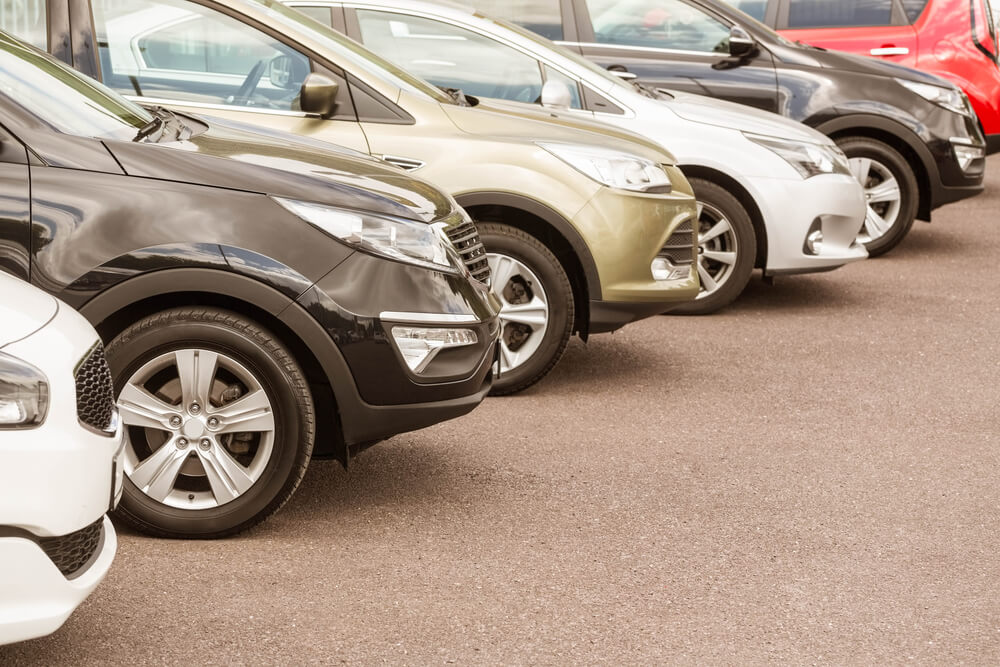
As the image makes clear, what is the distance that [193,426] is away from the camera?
13.9 ft

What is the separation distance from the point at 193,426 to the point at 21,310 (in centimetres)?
113

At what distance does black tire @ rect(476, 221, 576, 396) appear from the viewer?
6148 millimetres

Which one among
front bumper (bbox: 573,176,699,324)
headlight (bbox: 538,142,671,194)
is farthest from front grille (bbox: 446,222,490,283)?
headlight (bbox: 538,142,671,194)

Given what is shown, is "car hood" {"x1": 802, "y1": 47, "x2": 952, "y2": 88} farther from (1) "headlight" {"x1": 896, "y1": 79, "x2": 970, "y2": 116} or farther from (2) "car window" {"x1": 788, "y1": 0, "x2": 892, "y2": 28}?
(2) "car window" {"x1": 788, "y1": 0, "x2": 892, "y2": 28}

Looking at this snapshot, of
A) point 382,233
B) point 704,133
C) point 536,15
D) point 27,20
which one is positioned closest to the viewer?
point 382,233

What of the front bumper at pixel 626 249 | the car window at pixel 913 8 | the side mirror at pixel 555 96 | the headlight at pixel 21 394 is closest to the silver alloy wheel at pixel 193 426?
the headlight at pixel 21 394

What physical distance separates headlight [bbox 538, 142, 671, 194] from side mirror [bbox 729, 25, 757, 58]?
3269 mm

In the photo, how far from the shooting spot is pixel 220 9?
5.88 metres

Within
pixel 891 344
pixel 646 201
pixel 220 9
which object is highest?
pixel 220 9

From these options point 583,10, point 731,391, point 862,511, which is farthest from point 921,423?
point 583,10

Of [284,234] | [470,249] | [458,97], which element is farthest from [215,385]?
[458,97]

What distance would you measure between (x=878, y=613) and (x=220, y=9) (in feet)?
12.1

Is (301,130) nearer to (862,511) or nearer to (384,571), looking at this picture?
(384,571)

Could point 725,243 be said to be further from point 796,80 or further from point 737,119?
point 796,80
